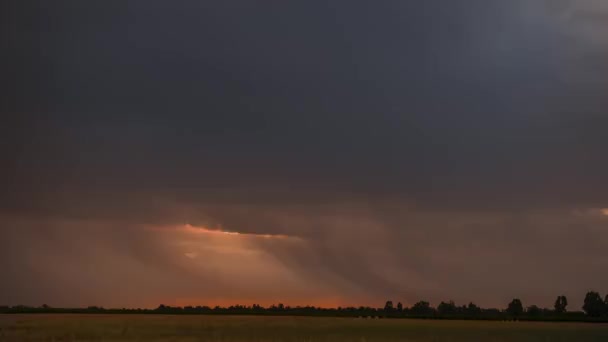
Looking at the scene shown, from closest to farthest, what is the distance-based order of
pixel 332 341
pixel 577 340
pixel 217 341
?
pixel 217 341, pixel 332 341, pixel 577 340

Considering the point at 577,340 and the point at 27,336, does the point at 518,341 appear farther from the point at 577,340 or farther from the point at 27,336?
the point at 27,336

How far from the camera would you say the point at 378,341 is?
2338 inches

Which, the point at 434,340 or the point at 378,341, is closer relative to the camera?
the point at 378,341

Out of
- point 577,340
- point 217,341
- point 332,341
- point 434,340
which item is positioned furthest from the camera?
point 577,340

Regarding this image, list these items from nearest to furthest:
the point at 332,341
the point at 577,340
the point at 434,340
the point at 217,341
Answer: the point at 217,341 < the point at 332,341 < the point at 434,340 < the point at 577,340

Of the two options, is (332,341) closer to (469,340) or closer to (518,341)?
(469,340)

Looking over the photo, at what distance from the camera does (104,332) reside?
218ft

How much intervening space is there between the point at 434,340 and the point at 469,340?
143 inches

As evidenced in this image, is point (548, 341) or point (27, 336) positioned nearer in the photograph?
point (27, 336)

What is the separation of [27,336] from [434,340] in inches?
1514

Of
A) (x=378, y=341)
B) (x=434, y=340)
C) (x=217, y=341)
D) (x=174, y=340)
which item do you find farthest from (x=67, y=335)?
(x=434, y=340)

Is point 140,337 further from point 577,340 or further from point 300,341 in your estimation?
point 577,340

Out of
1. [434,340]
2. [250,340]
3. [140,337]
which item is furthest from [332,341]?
[140,337]

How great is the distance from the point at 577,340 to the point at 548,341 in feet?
13.5
